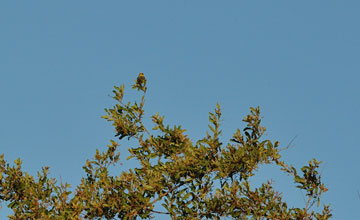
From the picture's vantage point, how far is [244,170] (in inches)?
573

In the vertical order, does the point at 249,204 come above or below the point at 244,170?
below

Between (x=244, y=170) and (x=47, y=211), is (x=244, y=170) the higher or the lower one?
the higher one

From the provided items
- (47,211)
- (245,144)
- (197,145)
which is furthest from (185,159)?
(47,211)

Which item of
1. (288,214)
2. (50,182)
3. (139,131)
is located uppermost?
(139,131)

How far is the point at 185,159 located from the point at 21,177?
440 centimetres

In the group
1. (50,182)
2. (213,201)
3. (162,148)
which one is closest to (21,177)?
(50,182)

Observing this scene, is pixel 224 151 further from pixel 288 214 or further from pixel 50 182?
pixel 50 182

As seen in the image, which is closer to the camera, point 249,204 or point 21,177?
point 249,204

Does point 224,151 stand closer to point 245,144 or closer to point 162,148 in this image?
point 245,144

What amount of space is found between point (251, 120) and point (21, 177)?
6042mm

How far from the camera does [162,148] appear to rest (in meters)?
14.9

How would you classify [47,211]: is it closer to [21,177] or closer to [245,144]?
[21,177]

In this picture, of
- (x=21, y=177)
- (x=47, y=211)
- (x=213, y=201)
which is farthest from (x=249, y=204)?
(x=21, y=177)

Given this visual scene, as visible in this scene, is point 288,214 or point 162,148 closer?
point 288,214
